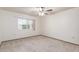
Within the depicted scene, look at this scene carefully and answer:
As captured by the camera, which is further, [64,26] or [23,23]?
[23,23]

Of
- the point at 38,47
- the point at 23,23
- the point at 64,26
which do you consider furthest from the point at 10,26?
the point at 64,26

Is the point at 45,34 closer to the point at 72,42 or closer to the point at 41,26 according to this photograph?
the point at 41,26

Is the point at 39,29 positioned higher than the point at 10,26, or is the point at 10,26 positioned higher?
the point at 10,26

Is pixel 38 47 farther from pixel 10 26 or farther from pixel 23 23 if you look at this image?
pixel 23 23

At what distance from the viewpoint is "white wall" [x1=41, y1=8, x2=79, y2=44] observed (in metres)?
3.19

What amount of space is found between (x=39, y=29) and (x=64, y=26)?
211 centimetres

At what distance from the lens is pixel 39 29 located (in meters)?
5.41

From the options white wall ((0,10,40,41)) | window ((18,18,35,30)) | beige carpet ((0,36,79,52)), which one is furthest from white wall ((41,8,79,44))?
white wall ((0,10,40,41))

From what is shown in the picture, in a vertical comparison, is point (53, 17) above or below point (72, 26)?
above

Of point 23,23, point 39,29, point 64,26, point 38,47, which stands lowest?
point 38,47

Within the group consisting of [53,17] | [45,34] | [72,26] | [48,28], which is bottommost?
[45,34]
